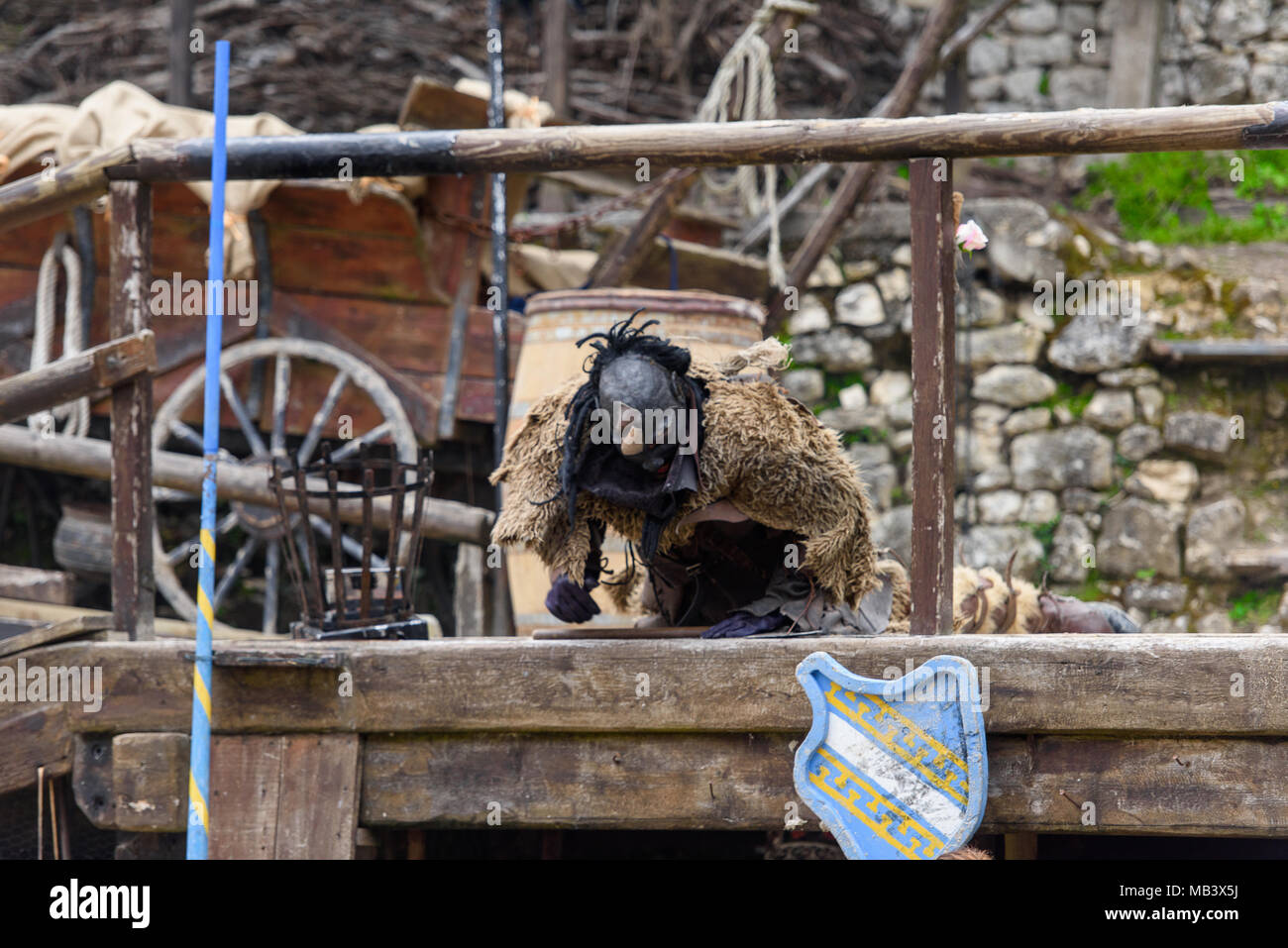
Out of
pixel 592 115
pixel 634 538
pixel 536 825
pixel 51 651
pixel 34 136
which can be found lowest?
pixel 536 825

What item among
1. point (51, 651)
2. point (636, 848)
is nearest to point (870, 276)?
point (636, 848)

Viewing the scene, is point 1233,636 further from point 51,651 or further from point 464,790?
point 51,651

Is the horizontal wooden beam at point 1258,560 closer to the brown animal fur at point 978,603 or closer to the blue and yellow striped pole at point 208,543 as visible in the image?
the brown animal fur at point 978,603

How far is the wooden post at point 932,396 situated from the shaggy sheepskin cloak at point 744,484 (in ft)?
0.46

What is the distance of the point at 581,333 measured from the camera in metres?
4.13

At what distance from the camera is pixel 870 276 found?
21.2 ft

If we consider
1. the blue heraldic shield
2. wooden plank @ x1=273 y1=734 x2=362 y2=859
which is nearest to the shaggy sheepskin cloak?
the blue heraldic shield

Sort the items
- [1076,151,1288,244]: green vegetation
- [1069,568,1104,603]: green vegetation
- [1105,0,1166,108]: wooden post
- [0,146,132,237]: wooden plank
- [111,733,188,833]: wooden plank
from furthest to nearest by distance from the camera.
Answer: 1. [1105,0,1166,108]: wooden post
2. [1076,151,1288,244]: green vegetation
3. [1069,568,1104,603]: green vegetation
4. [0,146,132,237]: wooden plank
5. [111,733,188,833]: wooden plank


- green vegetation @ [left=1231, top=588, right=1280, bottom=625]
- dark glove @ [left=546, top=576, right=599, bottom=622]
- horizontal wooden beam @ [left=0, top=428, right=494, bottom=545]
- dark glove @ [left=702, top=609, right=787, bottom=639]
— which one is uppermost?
horizontal wooden beam @ [left=0, top=428, right=494, bottom=545]

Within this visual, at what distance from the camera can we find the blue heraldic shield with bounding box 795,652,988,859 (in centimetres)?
253

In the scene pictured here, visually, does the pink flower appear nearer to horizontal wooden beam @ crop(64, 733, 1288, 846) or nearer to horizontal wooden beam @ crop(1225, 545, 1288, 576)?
horizontal wooden beam @ crop(64, 733, 1288, 846)

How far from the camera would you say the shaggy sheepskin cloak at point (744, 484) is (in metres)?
2.63

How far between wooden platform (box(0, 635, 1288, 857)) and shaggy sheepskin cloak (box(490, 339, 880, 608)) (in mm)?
209

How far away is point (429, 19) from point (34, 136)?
3.14 m
